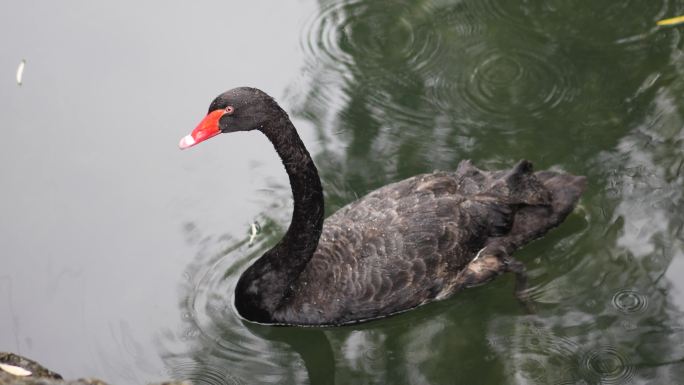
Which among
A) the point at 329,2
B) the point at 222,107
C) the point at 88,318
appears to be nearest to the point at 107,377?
the point at 88,318

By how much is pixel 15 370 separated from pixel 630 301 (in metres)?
3.71

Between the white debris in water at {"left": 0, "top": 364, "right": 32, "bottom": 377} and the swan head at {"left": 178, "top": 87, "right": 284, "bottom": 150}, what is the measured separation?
1.47 meters

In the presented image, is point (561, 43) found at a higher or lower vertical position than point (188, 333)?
higher

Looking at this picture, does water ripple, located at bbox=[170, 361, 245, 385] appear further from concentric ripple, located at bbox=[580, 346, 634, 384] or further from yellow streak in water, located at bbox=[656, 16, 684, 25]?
yellow streak in water, located at bbox=[656, 16, 684, 25]

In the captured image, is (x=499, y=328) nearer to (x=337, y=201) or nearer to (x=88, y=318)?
(x=337, y=201)

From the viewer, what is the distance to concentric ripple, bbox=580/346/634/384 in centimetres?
614

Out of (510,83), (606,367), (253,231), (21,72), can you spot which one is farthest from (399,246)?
(21,72)

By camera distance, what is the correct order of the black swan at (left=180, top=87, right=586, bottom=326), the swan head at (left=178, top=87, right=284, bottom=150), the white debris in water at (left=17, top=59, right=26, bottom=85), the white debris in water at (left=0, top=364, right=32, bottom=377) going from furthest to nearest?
1. the white debris in water at (left=17, top=59, right=26, bottom=85)
2. the black swan at (left=180, top=87, right=586, bottom=326)
3. the swan head at (left=178, top=87, right=284, bottom=150)
4. the white debris in water at (left=0, top=364, right=32, bottom=377)

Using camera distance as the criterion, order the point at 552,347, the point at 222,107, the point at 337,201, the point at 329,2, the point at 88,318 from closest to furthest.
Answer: the point at 222,107 < the point at 552,347 < the point at 88,318 < the point at 337,201 < the point at 329,2

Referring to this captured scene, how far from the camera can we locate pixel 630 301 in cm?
660

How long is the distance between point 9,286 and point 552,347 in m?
3.57

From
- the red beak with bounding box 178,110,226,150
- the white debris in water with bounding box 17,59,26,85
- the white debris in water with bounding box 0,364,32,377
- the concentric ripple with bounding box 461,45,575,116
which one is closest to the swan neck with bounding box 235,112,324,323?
the red beak with bounding box 178,110,226,150

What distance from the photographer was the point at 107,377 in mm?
6387

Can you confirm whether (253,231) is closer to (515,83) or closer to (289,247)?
(289,247)
